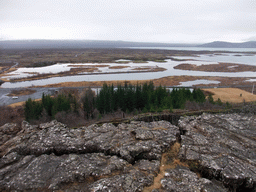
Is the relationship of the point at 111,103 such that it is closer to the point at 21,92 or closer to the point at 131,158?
the point at 131,158

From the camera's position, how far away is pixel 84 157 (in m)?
8.87

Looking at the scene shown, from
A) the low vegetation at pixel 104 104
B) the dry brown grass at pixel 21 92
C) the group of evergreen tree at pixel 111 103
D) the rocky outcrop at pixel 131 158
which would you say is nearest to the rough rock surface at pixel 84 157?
the rocky outcrop at pixel 131 158

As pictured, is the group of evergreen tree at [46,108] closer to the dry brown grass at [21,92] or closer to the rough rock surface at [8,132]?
the rough rock surface at [8,132]

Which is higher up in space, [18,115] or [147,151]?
[147,151]

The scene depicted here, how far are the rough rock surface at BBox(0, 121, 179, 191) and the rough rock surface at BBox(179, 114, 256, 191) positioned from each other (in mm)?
1311

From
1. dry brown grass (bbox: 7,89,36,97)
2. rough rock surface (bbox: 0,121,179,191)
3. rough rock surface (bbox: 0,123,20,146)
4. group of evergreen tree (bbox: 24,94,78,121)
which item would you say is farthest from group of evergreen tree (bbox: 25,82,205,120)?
dry brown grass (bbox: 7,89,36,97)

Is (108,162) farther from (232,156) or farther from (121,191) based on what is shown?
(232,156)

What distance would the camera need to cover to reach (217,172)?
7.97 meters

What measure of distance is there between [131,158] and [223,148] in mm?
5675

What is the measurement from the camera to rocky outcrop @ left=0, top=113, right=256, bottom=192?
724 cm

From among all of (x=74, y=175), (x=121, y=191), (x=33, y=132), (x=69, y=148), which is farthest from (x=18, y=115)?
(x=121, y=191)

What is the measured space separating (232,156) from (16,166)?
11596 mm

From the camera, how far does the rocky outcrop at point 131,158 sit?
23.7 feet

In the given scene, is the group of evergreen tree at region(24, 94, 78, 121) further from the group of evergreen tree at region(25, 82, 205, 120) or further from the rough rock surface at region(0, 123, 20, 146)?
the rough rock surface at region(0, 123, 20, 146)
